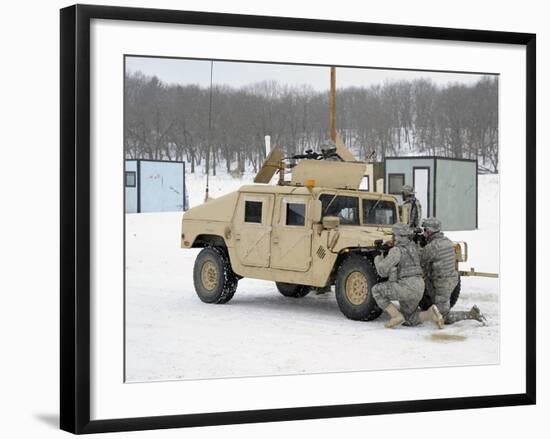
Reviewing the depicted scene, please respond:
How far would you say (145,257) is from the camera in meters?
8.68

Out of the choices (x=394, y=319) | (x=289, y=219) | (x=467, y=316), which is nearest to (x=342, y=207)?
(x=289, y=219)

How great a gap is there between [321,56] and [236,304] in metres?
2.18

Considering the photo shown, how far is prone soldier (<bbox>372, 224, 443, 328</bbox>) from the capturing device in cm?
967

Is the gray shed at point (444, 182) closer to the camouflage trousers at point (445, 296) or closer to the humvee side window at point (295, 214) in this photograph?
the camouflage trousers at point (445, 296)

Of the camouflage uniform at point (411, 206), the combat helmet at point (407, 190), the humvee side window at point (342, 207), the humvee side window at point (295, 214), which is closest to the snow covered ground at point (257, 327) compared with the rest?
the camouflage uniform at point (411, 206)

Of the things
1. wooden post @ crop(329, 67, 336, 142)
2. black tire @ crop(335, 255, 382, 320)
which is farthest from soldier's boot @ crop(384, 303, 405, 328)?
wooden post @ crop(329, 67, 336, 142)

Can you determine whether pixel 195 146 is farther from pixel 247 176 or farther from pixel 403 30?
pixel 403 30

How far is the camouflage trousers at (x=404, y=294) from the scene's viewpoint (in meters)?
9.70

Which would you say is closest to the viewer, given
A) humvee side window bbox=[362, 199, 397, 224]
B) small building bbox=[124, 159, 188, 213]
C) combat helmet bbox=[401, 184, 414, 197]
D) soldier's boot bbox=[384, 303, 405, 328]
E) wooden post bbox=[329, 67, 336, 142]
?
small building bbox=[124, 159, 188, 213]

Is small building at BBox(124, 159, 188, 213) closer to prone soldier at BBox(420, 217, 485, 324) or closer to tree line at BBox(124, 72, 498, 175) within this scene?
tree line at BBox(124, 72, 498, 175)

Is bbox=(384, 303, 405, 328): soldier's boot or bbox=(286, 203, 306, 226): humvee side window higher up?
bbox=(286, 203, 306, 226): humvee side window

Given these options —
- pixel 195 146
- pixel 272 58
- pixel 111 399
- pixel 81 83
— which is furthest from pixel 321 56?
pixel 111 399

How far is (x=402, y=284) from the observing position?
9898 millimetres

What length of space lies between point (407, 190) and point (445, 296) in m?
1.03
